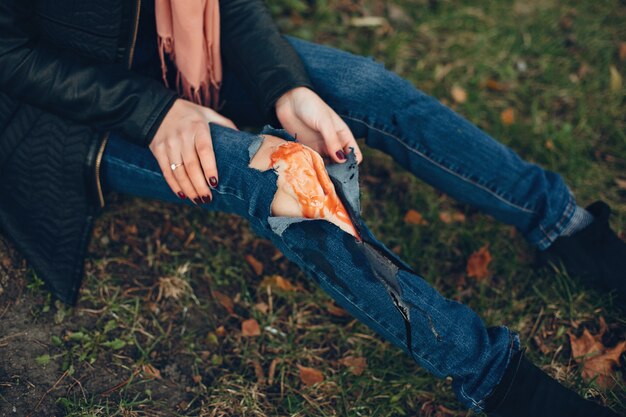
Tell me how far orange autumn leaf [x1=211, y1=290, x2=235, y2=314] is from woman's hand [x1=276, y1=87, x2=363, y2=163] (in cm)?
83

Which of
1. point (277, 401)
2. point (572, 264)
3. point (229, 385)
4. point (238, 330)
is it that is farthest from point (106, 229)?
point (572, 264)

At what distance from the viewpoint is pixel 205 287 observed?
233cm

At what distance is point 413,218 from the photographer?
2.65 meters

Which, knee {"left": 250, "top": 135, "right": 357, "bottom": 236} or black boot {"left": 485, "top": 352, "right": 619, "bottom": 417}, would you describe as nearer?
knee {"left": 250, "top": 135, "right": 357, "bottom": 236}

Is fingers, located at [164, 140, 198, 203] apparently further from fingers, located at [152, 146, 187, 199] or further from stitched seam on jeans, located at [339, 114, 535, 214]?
stitched seam on jeans, located at [339, 114, 535, 214]

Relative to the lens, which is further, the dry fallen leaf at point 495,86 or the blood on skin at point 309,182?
the dry fallen leaf at point 495,86

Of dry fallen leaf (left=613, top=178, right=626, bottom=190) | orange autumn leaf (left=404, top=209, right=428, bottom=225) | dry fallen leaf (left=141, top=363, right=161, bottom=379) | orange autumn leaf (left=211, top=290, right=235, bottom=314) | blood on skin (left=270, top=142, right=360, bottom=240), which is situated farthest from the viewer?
dry fallen leaf (left=613, top=178, right=626, bottom=190)

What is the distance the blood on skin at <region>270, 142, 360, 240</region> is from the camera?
1646mm

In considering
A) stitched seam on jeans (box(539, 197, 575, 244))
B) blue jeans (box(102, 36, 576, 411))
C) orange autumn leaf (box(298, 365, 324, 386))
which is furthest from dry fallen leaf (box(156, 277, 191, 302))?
stitched seam on jeans (box(539, 197, 575, 244))

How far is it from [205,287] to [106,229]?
523mm

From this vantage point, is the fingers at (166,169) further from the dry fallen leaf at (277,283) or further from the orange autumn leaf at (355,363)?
the orange autumn leaf at (355,363)

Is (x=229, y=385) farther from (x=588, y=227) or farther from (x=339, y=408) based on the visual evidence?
(x=588, y=227)

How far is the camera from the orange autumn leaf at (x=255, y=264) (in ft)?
7.97

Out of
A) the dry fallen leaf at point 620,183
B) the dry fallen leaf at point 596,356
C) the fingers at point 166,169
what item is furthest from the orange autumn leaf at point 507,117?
the fingers at point 166,169
